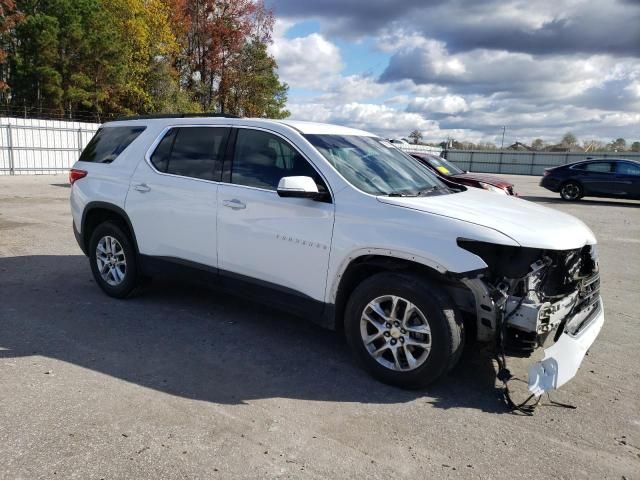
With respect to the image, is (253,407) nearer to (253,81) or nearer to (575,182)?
(575,182)

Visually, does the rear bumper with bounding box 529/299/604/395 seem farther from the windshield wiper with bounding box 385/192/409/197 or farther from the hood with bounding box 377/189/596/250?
the windshield wiper with bounding box 385/192/409/197

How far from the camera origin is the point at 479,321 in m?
3.45

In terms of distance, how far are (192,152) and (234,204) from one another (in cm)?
86

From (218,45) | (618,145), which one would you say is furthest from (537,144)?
(218,45)

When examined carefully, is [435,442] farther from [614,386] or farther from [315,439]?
[614,386]

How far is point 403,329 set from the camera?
12.0 ft

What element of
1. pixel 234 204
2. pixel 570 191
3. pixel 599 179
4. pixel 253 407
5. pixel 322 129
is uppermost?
pixel 322 129

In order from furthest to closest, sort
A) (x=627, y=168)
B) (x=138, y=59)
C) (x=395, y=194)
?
Answer: 1. (x=138, y=59)
2. (x=627, y=168)
3. (x=395, y=194)

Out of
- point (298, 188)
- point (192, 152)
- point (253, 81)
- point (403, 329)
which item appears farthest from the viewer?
point (253, 81)

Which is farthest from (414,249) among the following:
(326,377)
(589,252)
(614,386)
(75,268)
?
(75,268)

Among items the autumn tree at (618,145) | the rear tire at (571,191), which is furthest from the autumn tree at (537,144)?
the rear tire at (571,191)

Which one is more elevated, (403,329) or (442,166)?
(442,166)

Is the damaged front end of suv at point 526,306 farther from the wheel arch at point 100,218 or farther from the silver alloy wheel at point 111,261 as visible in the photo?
the silver alloy wheel at point 111,261

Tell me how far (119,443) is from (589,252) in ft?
11.7
